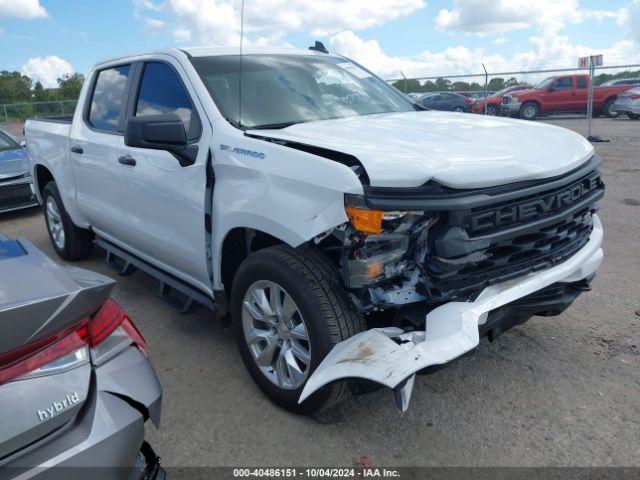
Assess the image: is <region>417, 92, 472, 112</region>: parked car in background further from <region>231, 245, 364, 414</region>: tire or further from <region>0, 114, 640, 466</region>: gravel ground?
<region>231, 245, 364, 414</region>: tire

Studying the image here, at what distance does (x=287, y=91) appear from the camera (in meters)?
3.55

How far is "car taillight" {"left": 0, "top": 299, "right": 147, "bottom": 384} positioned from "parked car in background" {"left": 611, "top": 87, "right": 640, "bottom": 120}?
64.6 feet

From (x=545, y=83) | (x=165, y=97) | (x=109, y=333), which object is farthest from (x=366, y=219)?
(x=545, y=83)

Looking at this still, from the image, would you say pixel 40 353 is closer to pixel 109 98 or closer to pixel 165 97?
pixel 165 97

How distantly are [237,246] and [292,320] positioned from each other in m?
0.69

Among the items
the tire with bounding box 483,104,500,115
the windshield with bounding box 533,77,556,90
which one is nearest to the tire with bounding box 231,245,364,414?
the tire with bounding box 483,104,500,115

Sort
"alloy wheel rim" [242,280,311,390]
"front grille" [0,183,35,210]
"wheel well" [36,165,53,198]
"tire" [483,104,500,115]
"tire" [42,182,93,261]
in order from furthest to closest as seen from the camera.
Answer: "tire" [483,104,500,115], "front grille" [0,183,35,210], "wheel well" [36,165,53,198], "tire" [42,182,93,261], "alloy wheel rim" [242,280,311,390]

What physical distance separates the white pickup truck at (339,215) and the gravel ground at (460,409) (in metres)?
0.23

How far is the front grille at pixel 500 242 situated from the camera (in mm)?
2363

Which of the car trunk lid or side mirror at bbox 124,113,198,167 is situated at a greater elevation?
side mirror at bbox 124,113,198,167

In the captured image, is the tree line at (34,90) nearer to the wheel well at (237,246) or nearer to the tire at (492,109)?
the tire at (492,109)

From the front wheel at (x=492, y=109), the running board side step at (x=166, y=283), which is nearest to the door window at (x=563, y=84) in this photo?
the front wheel at (x=492, y=109)

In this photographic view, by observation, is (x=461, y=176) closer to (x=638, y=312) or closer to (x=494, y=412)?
(x=494, y=412)

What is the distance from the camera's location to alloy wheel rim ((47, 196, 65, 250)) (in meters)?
5.73
